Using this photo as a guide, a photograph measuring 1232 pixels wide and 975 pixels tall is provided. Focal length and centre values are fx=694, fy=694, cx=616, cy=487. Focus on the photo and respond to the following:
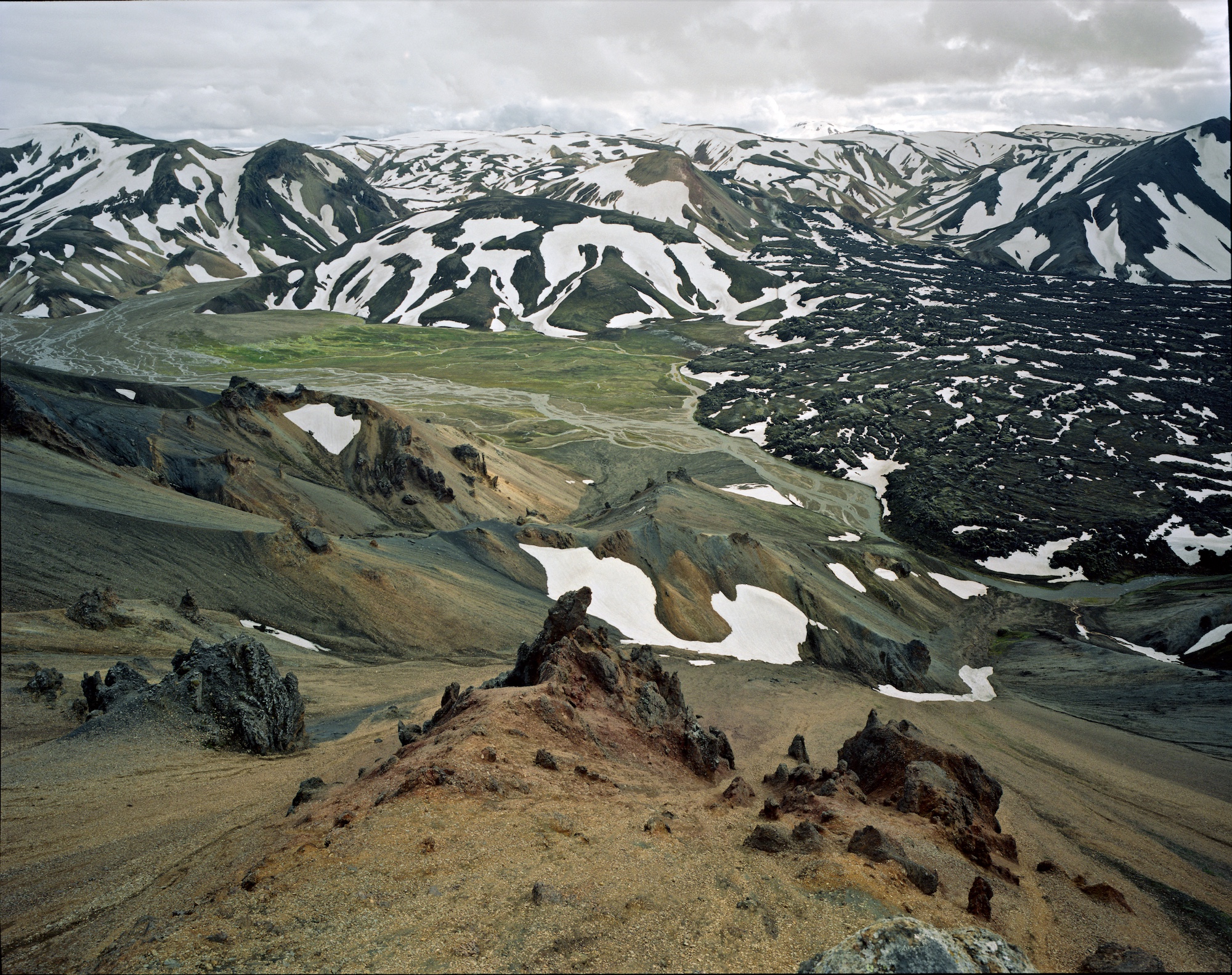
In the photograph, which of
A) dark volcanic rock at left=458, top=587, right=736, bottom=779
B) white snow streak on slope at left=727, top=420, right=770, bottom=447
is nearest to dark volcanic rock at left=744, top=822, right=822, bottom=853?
dark volcanic rock at left=458, top=587, right=736, bottom=779

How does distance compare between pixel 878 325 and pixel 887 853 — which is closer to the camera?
pixel 887 853

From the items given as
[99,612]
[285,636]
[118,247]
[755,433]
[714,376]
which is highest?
[118,247]

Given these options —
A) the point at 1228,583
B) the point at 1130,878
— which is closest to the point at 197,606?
the point at 1130,878

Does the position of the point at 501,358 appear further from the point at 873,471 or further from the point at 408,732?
the point at 408,732

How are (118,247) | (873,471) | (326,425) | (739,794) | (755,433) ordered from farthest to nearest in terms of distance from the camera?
(118,247), (755,433), (873,471), (326,425), (739,794)

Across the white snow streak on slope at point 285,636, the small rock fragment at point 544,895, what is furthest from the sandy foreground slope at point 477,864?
the white snow streak on slope at point 285,636

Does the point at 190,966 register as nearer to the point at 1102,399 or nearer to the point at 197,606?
the point at 197,606

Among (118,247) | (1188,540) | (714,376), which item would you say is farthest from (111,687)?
(118,247)

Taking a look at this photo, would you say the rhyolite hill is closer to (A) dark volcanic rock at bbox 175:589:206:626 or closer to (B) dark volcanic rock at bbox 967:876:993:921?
(B) dark volcanic rock at bbox 967:876:993:921
